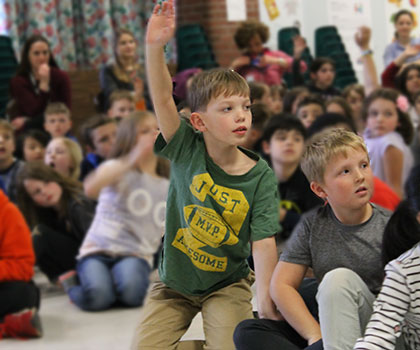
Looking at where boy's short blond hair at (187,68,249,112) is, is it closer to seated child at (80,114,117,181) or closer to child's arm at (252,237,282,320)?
child's arm at (252,237,282,320)

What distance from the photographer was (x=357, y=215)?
1.34 metres

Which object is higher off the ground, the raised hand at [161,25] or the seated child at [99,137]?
the raised hand at [161,25]

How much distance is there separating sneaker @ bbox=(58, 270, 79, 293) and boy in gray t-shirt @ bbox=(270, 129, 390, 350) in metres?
1.61

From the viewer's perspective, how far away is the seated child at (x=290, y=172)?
264 cm

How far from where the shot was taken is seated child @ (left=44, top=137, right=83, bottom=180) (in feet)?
10.7

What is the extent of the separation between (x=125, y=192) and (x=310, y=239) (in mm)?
1467

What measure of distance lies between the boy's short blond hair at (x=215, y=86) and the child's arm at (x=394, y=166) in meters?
1.63

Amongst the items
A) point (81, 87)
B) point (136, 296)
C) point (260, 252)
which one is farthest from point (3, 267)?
point (81, 87)

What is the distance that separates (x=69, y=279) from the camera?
280 cm

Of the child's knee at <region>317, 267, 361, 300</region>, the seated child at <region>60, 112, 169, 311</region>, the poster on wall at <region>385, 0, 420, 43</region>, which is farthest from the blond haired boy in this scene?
the child's knee at <region>317, 267, 361, 300</region>

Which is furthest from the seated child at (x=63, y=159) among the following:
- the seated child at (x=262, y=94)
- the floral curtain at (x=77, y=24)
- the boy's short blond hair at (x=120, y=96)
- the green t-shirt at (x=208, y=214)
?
the green t-shirt at (x=208, y=214)

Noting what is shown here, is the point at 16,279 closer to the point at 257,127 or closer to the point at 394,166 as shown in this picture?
the point at 257,127

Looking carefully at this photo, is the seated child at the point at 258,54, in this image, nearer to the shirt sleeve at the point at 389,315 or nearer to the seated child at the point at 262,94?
the seated child at the point at 262,94

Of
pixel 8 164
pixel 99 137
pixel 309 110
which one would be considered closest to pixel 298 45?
pixel 309 110
